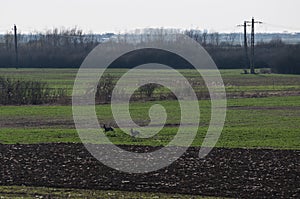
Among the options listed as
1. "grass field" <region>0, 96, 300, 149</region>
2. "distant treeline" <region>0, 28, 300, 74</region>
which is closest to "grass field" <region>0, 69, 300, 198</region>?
"grass field" <region>0, 96, 300, 149</region>

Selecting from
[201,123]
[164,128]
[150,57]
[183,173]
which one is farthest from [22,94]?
[150,57]

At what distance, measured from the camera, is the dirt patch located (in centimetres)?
1723

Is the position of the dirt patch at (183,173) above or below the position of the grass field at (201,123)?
above

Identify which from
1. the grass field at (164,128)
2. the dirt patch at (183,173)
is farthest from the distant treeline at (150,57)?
the dirt patch at (183,173)

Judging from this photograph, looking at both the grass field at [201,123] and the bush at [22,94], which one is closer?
the grass field at [201,123]

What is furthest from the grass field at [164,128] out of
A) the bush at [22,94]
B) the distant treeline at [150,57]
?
the distant treeline at [150,57]

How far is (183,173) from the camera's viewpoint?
19156mm

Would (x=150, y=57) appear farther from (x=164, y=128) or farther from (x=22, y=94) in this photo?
(x=164, y=128)

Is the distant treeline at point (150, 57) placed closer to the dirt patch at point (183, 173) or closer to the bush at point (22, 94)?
the bush at point (22, 94)

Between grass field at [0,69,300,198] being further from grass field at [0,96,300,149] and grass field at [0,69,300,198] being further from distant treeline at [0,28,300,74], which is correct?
distant treeline at [0,28,300,74]

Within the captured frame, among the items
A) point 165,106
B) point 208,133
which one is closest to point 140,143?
point 208,133

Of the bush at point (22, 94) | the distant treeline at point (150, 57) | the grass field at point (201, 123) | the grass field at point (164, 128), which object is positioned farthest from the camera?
the distant treeline at point (150, 57)

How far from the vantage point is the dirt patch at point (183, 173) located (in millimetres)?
17234

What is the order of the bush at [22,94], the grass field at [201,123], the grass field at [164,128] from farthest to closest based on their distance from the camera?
the bush at [22,94] → the grass field at [201,123] → the grass field at [164,128]
